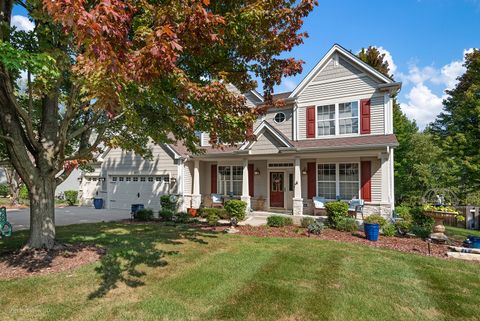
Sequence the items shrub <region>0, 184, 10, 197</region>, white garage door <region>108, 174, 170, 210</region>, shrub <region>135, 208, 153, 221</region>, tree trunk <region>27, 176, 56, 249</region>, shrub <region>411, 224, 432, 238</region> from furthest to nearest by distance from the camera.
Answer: shrub <region>0, 184, 10, 197</region> < white garage door <region>108, 174, 170, 210</region> < shrub <region>135, 208, 153, 221</region> < shrub <region>411, 224, 432, 238</region> < tree trunk <region>27, 176, 56, 249</region>

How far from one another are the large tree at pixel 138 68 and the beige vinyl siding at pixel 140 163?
8.66 m

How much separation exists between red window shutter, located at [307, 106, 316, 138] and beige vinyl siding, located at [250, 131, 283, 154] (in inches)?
72.6

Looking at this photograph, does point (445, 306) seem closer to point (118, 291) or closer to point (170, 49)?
point (118, 291)

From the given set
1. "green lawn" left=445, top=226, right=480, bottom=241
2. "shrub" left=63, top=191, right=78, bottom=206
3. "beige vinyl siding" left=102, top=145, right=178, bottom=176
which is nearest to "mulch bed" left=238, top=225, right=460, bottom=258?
"green lawn" left=445, top=226, right=480, bottom=241

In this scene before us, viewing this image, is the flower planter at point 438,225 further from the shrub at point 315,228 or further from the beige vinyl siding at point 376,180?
the shrub at point 315,228

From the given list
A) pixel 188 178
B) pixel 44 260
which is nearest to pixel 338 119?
pixel 188 178

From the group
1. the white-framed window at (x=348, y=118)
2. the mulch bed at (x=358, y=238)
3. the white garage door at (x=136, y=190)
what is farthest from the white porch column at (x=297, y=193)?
the white garage door at (x=136, y=190)

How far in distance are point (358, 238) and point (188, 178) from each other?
10377mm

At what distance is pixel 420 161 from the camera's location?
2380 cm

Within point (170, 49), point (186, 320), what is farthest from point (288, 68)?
point (186, 320)

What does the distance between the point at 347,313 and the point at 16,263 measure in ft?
21.9

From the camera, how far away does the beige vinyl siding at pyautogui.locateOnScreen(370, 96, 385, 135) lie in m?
12.7

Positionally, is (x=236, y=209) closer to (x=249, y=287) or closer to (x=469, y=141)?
(x=249, y=287)

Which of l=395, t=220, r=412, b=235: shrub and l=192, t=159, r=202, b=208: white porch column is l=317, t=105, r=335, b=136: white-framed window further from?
l=192, t=159, r=202, b=208: white porch column
